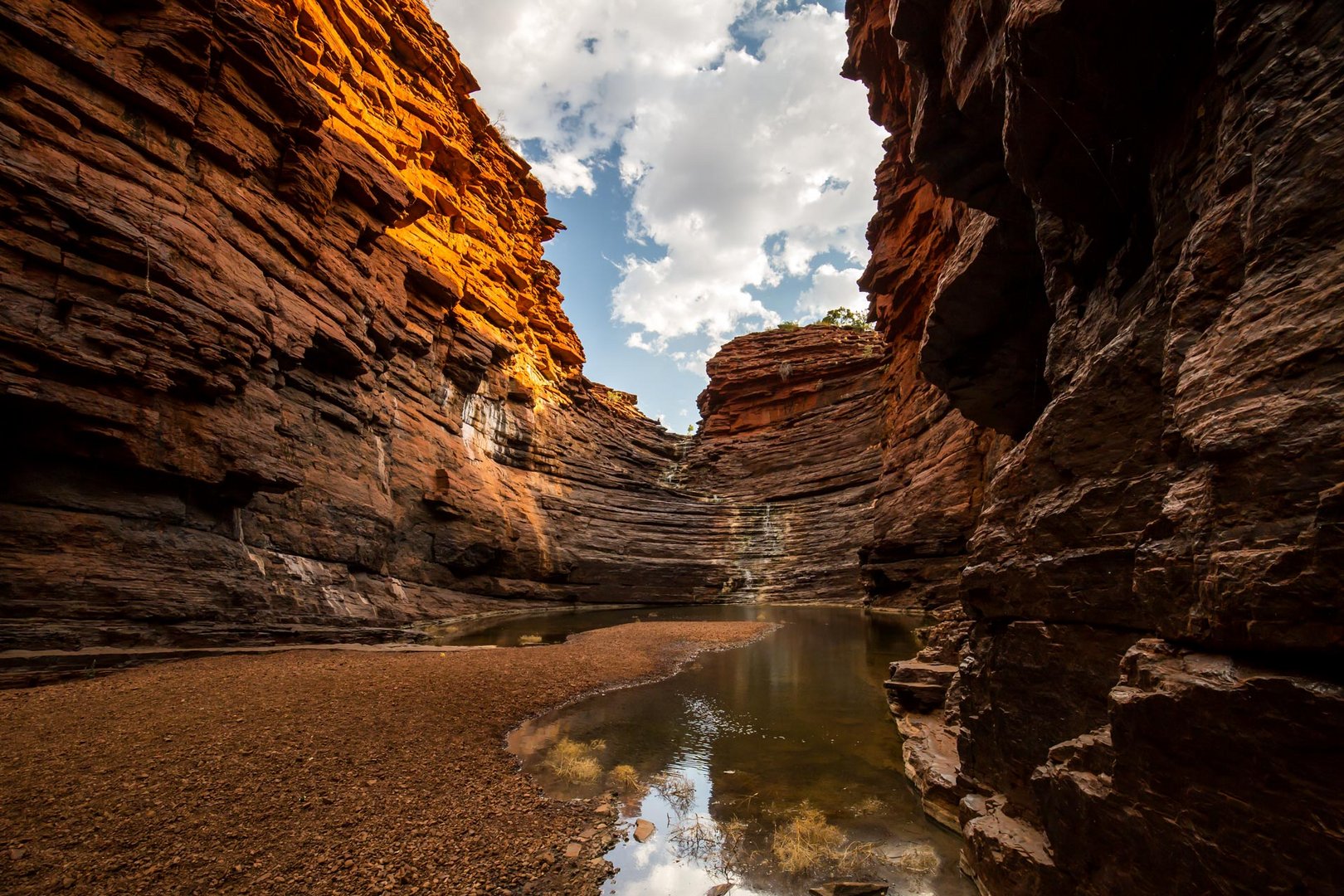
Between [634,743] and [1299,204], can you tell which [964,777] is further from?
[1299,204]

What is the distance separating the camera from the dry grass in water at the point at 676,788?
6266 millimetres

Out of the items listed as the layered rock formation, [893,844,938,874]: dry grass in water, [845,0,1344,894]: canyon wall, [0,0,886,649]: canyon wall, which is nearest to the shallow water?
[893,844,938,874]: dry grass in water

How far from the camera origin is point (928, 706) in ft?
28.7

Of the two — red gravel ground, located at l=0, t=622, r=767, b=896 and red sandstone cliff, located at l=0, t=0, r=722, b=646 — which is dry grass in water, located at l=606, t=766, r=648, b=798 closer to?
red gravel ground, located at l=0, t=622, r=767, b=896

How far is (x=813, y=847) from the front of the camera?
5.27 metres

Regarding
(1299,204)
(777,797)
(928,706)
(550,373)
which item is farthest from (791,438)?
(1299,204)

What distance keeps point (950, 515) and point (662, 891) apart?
2167cm

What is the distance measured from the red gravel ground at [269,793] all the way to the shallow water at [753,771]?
0.71 m

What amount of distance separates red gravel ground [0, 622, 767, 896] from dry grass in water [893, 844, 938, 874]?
9.48 ft

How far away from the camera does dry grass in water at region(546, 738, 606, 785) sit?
6773mm

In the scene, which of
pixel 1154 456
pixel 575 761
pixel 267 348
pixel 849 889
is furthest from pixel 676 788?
pixel 267 348

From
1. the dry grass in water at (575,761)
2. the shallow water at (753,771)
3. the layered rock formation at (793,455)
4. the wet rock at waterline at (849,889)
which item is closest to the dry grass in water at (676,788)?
the shallow water at (753,771)

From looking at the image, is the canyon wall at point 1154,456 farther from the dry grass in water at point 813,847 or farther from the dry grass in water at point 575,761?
the dry grass in water at point 575,761

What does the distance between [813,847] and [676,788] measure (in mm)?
1964
